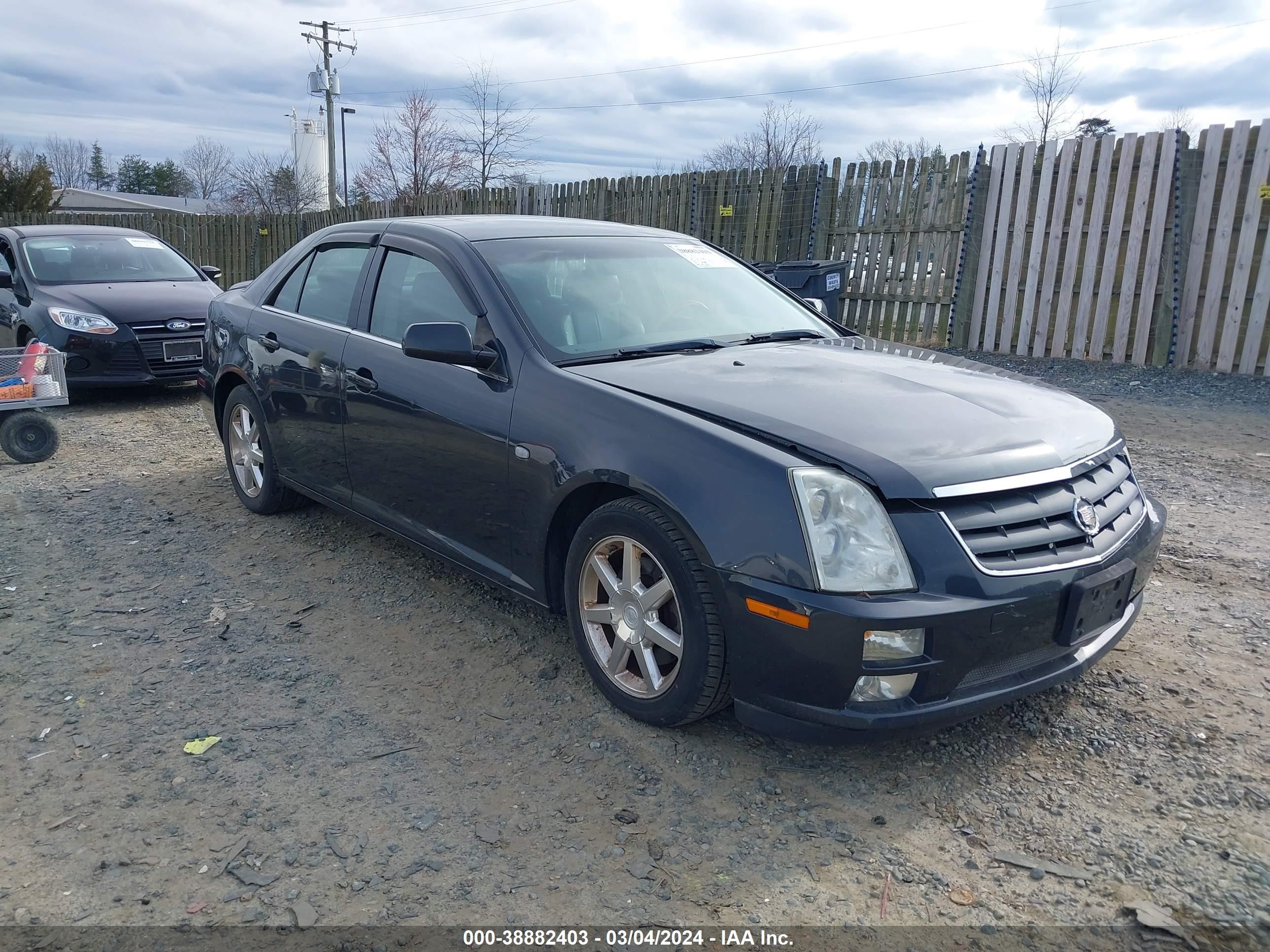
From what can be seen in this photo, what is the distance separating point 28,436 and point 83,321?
7.01ft

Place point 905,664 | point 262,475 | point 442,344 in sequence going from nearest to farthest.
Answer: point 905,664 < point 442,344 < point 262,475

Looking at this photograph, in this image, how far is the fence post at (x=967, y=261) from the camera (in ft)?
35.8

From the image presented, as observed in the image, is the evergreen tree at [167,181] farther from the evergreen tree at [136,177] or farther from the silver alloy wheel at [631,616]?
the silver alloy wheel at [631,616]

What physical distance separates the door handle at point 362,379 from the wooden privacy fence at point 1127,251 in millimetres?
8455

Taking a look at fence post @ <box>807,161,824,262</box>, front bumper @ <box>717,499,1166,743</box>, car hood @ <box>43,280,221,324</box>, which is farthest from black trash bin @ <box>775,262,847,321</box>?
front bumper @ <box>717,499,1166,743</box>

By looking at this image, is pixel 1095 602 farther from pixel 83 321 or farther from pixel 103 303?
pixel 103 303

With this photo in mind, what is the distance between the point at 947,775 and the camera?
2.96m

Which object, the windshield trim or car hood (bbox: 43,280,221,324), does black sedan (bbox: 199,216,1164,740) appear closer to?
car hood (bbox: 43,280,221,324)

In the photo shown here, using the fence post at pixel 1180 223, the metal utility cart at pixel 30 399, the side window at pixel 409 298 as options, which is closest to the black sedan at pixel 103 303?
the metal utility cart at pixel 30 399

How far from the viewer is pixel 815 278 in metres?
11.3

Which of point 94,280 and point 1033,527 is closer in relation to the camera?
point 1033,527

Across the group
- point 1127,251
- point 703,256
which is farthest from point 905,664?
point 1127,251

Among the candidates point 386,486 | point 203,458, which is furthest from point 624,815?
point 203,458

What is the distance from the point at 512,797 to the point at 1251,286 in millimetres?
9317
